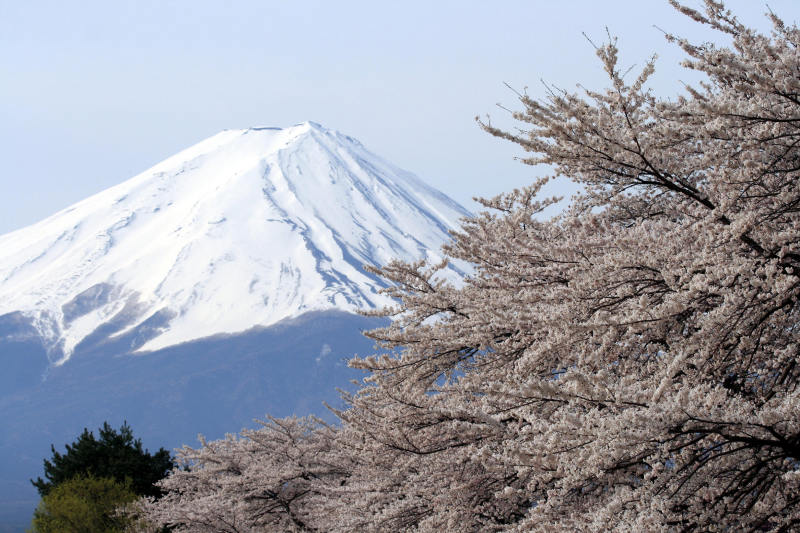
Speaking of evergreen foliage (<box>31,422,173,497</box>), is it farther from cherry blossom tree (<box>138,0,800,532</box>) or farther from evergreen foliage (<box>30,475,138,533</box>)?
cherry blossom tree (<box>138,0,800,532</box>)

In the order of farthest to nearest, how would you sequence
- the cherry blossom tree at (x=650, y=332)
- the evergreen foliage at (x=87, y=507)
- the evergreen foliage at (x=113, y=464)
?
the evergreen foliage at (x=113, y=464) → the evergreen foliage at (x=87, y=507) → the cherry blossom tree at (x=650, y=332)

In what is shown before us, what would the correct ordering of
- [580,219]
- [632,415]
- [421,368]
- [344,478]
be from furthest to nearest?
[344,478], [421,368], [580,219], [632,415]

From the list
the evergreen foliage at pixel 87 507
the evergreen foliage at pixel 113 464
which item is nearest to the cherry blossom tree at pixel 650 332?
the evergreen foliage at pixel 87 507

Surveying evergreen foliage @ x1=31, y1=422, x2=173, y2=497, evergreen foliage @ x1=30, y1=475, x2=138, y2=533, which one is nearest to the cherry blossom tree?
evergreen foliage @ x1=30, y1=475, x2=138, y2=533

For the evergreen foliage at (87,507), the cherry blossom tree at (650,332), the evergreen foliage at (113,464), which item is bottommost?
the cherry blossom tree at (650,332)

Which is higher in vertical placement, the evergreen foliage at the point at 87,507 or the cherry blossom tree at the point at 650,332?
the evergreen foliage at the point at 87,507

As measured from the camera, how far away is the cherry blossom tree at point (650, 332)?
4.07m

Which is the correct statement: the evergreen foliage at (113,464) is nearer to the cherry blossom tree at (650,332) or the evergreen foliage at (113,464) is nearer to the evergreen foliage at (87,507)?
the evergreen foliage at (87,507)

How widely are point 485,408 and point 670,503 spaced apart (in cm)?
221

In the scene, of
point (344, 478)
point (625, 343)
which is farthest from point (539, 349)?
point (344, 478)

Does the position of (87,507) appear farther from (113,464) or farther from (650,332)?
(650,332)

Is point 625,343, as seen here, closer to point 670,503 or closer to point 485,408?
point 670,503

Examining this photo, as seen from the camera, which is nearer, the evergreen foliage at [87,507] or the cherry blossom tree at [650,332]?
the cherry blossom tree at [650,332]

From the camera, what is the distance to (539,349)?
508 centimetres
